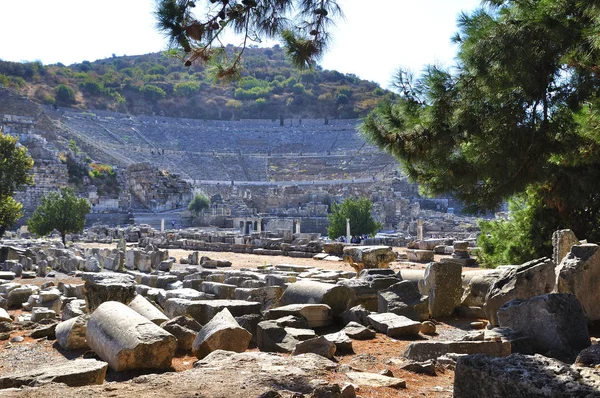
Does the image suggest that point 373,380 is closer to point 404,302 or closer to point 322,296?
point 322,296

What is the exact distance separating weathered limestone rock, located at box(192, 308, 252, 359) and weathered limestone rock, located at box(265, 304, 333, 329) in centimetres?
105

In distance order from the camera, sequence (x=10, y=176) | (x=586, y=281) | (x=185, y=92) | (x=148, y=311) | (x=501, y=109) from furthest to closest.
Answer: (x=185, y=92)
(x=10, y=176)
(x=148, y=311)
(x=586, y=281)
(x=501, y=109)

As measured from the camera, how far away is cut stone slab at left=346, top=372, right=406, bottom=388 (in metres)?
5.08

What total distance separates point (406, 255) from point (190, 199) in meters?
33.2

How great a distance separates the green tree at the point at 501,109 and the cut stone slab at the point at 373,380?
9.63 feet

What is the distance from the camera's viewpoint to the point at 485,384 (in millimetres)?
3561

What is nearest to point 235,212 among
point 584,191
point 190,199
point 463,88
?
point 190,199

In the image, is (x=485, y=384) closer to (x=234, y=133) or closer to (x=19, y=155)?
(x=19, y=155)

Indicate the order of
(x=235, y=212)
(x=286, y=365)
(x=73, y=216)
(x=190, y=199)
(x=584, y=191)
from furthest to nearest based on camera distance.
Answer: (x=190, y=199), (x=235, y=212), (x=73, y=216), (x=584, y=191), (x=286, y=365)

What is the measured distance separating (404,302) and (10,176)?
18.4m

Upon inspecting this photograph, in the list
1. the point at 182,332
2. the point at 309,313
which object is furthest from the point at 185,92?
the point at 182,332

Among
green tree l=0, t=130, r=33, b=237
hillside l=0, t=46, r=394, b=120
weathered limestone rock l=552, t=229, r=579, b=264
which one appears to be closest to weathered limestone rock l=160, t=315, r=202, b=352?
weathered limestone rock l=552, t=229, r=579, b=264

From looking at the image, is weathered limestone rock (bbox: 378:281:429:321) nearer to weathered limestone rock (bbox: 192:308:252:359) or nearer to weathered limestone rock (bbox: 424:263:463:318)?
weathered limestone rock (bbox: 424:263:463:318)

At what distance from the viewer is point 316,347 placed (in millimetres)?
6184
